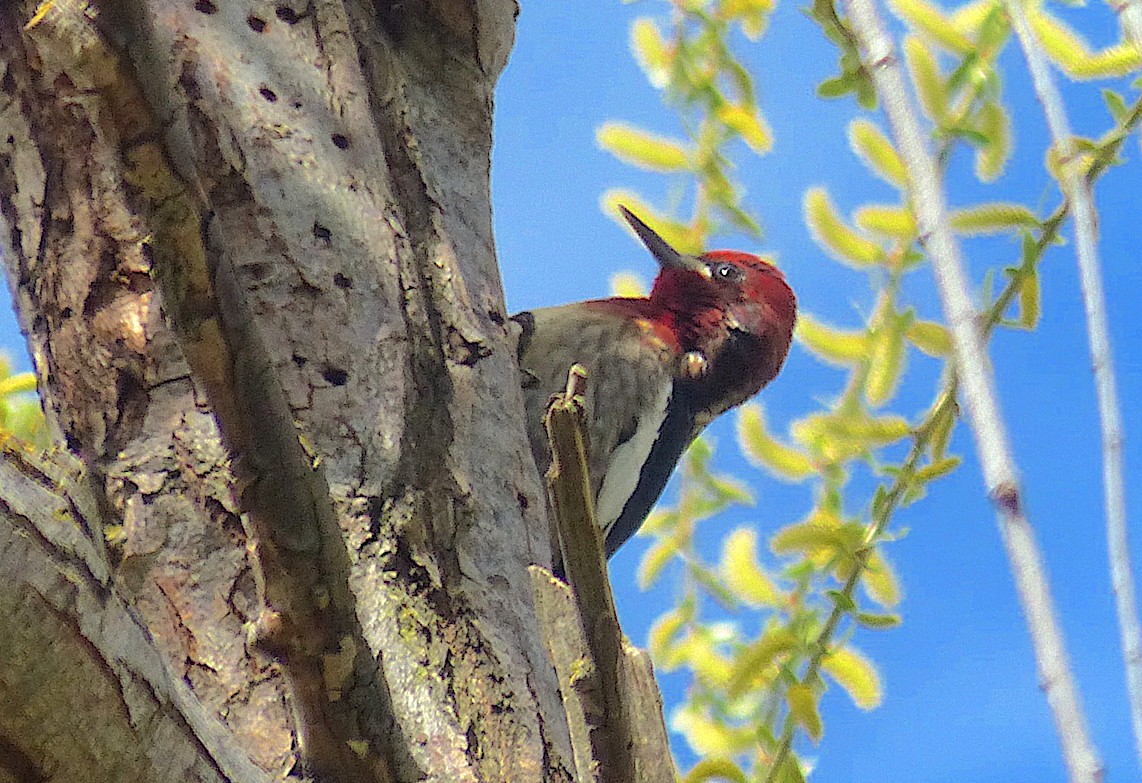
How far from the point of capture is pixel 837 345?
1706 mm

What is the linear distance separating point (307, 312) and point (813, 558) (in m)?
0.75

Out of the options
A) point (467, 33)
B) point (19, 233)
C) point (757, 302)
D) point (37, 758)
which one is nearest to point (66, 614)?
point (37, 758)

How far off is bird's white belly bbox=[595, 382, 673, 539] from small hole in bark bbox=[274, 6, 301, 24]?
98cm

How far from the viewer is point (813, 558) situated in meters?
1.61

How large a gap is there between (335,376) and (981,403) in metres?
0.59

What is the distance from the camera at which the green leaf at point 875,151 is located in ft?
5.49

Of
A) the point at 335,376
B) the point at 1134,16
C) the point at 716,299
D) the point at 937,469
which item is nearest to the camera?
the point at 1134,16

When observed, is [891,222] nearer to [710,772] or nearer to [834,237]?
[834,237]

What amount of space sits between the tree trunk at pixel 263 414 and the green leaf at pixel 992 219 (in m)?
0.52

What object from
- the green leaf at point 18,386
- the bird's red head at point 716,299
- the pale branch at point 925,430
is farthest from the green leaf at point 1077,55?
the green leaf at point 18,386

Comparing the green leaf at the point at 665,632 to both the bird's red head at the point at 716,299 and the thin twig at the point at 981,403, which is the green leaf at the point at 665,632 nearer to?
the bird's red head at the point at 716,299

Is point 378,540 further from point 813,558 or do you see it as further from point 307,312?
point 813,558

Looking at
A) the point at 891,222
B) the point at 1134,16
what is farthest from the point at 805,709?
the point at 1134,16

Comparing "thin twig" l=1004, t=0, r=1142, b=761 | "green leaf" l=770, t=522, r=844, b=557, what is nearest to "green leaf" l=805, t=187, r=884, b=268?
"green leaf" l=770, t=522, r=844, b=557
